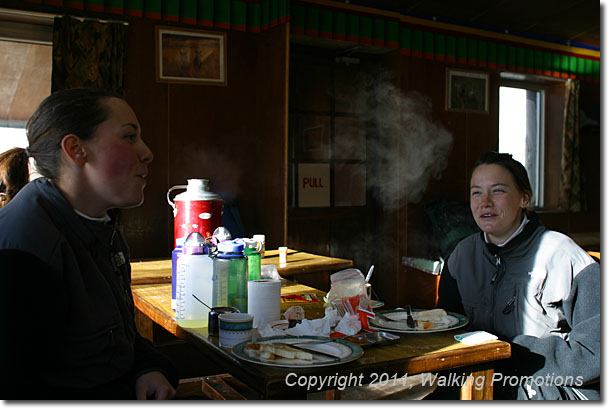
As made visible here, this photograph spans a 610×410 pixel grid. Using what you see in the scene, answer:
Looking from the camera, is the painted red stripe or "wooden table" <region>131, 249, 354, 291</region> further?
the painted red stripe

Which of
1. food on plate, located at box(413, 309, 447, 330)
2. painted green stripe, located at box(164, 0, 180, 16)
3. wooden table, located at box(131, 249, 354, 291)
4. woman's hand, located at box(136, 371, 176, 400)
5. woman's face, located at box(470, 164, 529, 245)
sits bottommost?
woman's hand, located at box(136, 371, 176, 400)

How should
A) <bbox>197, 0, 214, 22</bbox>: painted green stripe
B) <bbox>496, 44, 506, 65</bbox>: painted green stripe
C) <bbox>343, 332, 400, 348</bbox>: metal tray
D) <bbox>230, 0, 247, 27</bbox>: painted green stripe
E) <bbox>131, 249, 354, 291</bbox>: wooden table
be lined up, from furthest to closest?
<bbox>496, 44, 506, 65</bbox>: painted green stripe
<bbox>230, 0, 247, 27</bbox>: painted green stripe
<bbox>197, 0, 214, 22</bbox>: painted green stripe
<bbox>131, 249, 354, 291</bbox>: wooden table
<bbox>343, 332, 400, 348</bbox>: metal tray

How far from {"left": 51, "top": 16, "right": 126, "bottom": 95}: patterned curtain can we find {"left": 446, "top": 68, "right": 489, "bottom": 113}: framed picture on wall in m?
3.18

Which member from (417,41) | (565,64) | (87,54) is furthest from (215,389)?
(565,64)

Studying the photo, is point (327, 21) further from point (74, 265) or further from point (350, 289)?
point (74, 265)

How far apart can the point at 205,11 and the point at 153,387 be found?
3.53m

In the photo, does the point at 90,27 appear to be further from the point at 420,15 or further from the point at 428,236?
the point at 428,236

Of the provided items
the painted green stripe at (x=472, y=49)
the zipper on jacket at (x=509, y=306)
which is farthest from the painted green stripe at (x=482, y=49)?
the zipper on jacket at (x=509, y=306)

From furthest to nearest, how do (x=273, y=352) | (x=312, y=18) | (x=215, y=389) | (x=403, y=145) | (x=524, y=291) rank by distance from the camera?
(x=403, y=145) < (x=312, y=18) < (x=215, y=389) < (x=524, y=291) < (x=273, y=352)

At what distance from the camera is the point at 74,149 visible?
1337 millimetres

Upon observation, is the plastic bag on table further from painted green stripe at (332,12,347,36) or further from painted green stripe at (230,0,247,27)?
painted green stripe at (332,12,347,36)

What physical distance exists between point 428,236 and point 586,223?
246 cm

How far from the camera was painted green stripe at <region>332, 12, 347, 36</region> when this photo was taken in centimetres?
463

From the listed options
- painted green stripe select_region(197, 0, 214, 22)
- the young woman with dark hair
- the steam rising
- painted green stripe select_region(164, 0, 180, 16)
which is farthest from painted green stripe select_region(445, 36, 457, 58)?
the young woman with dark hair
